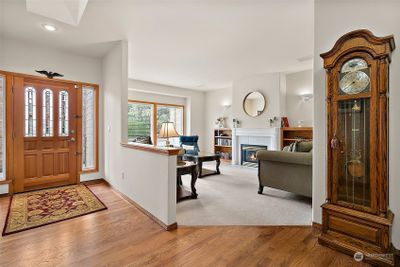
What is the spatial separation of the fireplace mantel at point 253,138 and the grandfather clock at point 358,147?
11.8 ft

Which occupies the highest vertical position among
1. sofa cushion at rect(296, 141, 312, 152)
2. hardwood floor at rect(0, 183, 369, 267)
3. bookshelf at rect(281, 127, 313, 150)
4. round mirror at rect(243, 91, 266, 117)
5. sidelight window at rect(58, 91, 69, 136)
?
round mirror at rect(243, 91, 266, 117)

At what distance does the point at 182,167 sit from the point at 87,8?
2.47 metres

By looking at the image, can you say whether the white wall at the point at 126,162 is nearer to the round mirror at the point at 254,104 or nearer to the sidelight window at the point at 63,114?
the sidelight window at the point at 63,114

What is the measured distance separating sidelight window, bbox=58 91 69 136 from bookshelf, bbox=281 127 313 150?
16.5 ft

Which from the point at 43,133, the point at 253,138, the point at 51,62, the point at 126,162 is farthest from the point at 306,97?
the point at 43,133

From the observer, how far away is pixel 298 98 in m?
5.38

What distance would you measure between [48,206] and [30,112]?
5.86 ft

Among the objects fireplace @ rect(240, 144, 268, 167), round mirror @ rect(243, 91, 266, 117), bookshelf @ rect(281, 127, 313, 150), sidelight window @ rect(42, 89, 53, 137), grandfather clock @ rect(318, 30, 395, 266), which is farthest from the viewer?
fireplace @ rect(240, 144, 268, 167)

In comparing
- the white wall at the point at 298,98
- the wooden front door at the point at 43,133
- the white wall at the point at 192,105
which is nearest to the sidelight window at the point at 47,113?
the wooden front door at the point at 43,133

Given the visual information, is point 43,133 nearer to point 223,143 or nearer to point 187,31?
point 187,31

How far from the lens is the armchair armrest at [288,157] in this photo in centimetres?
285

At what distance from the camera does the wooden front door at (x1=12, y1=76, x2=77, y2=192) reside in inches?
135

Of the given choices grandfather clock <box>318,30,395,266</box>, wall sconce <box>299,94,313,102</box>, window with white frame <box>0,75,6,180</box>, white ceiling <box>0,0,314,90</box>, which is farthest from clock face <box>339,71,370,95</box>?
window with white frame <box>0,75,6,180</box>

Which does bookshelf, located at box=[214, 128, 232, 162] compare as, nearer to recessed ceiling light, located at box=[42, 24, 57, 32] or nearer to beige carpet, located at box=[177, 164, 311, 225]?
beige carpet, located at box=[177, 164, 311, 225]
